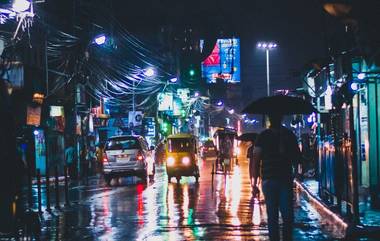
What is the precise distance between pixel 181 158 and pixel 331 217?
1618 centimetres

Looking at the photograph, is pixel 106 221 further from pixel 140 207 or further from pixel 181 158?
pixel 181 158

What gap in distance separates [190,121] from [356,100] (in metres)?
70.6

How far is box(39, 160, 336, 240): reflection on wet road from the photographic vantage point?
13484mm

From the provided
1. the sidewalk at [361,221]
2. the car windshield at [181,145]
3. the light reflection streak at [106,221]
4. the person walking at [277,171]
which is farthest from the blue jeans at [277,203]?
the car windshield at [181,145]

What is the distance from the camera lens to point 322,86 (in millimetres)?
23531

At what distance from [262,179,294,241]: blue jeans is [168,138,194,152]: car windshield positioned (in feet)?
68.8

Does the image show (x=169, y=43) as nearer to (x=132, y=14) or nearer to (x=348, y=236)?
(x=132, y=14)

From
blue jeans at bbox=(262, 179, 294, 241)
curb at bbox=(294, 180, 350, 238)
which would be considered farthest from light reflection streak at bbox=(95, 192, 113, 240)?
curb at bbox=(294, 180, 350, 238)

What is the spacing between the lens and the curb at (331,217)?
13.4m

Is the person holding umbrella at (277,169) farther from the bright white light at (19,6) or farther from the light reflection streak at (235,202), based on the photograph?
the bright white light at (19,6)

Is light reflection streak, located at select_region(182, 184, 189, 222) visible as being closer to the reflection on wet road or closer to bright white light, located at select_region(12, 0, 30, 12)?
the reflection on wet road

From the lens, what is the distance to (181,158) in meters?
31.1

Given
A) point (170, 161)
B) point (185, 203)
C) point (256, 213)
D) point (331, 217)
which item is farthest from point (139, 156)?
point (331, 217)

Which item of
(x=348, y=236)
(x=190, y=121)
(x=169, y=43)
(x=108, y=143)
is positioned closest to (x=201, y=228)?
(x=348, y=236)
